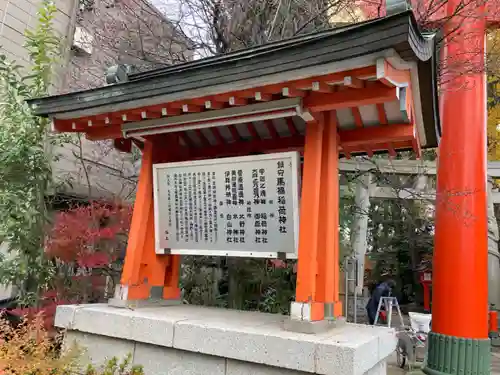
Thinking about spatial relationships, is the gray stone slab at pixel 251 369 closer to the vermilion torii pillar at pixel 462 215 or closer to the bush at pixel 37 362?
the bush at pixel 37 362

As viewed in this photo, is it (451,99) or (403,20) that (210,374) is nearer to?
(403,20)

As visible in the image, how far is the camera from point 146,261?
535 cm

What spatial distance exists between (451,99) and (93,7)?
8.76 metres

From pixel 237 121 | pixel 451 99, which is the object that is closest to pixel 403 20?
pixel 237 121

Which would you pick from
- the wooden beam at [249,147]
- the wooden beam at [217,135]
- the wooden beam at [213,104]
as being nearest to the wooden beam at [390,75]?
the wooden beam at [213,104]

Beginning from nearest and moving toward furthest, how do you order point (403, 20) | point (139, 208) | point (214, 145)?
point (403, 20) < point (139, 208) < point (214, 145)

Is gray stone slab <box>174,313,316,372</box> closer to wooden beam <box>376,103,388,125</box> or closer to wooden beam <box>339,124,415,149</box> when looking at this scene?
wooden beam <box>339,124,415,149</box>

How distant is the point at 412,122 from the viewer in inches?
175

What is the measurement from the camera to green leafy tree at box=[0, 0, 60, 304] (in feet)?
19.0

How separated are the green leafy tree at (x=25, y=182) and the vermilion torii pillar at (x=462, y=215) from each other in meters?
6.54

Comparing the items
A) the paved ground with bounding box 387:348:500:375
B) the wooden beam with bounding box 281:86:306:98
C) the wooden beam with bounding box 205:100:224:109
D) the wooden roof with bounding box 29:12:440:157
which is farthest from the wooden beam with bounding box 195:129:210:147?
the paved ground with bounding box 387:348:500:375

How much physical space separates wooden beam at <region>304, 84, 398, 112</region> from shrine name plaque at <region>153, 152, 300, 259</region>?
26.2 inches

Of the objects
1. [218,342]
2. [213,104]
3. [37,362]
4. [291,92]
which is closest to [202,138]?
[213,104]

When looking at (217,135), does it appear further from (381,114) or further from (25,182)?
(25,182)
